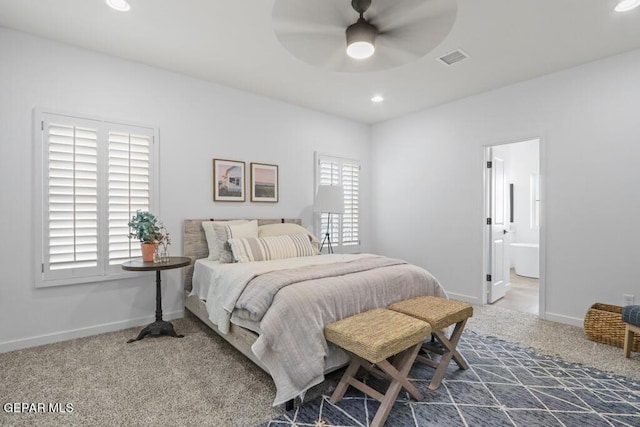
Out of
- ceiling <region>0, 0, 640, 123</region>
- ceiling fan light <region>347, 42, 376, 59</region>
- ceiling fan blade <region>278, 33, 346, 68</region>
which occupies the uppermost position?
ceiling <region>0, 0, 640, 123</region>

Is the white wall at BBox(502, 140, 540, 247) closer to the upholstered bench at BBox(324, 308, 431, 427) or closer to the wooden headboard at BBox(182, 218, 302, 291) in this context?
the upholstered bench at BBox(324, 308, 431, 427)

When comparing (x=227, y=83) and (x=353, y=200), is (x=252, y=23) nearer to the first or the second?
(x=227, y=83)

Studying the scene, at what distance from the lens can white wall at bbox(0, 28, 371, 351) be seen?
9.00 feet

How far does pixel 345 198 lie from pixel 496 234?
2.21 meters

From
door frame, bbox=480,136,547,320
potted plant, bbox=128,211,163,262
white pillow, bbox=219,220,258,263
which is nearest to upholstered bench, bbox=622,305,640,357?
door frame, bbox=480,136,547,320

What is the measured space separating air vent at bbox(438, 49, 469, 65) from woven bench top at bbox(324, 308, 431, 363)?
2510 mm

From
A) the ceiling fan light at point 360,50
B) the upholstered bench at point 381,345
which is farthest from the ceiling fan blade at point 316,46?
the upholstered bench at point 381,345

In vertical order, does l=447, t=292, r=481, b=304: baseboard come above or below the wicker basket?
below

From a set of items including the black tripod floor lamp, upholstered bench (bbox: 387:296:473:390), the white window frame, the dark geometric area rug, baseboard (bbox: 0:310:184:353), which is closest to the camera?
the dark geometric area rug

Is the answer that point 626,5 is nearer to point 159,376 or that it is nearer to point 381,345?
point 381,345

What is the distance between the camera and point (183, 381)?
2.27m

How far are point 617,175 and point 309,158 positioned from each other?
348 centimetres

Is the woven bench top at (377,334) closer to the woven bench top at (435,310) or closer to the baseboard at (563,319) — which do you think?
the woven bench top at (435,310)

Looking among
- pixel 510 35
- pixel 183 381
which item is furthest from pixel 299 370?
pixel 510 35
